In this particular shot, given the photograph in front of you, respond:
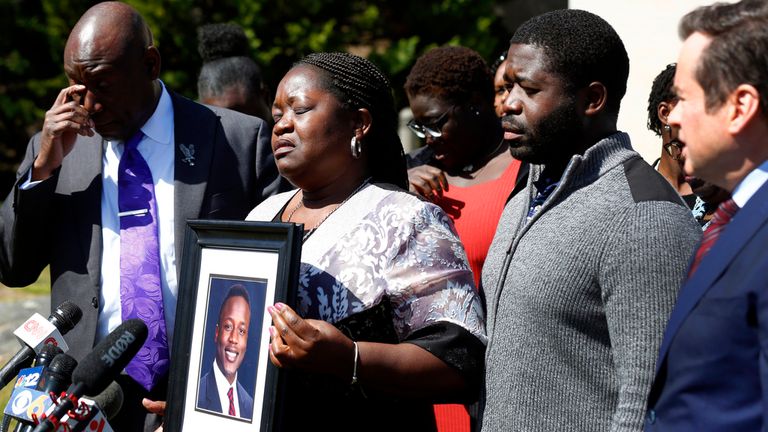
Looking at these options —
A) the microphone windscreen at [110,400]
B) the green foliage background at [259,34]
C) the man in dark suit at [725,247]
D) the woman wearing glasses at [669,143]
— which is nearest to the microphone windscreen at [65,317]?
the microphone windscreen at [110,400]

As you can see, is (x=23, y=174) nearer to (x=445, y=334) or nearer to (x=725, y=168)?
(x=445, y=334)

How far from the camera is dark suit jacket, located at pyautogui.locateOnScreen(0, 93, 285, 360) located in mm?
3531

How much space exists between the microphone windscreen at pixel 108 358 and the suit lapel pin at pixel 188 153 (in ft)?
3.53

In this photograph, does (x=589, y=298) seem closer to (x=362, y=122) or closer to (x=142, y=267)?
(x=362, y=122)

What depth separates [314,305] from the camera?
9.09ft

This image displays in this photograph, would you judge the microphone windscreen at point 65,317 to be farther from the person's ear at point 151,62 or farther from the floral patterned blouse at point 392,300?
the person's ear at point 151,62

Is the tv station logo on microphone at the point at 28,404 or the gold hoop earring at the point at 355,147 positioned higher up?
the gold hoop earring at the point at 355,147

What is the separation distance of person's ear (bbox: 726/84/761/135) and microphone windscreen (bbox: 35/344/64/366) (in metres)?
1.99

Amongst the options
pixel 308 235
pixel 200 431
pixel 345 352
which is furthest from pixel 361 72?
pixel 200 431

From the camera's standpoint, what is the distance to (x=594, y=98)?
266cm

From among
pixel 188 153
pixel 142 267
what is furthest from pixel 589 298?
pixel 188 153

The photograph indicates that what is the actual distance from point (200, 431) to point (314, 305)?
50cm

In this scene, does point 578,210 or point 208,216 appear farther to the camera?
point 208,216

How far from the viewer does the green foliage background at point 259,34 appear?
1175cm
